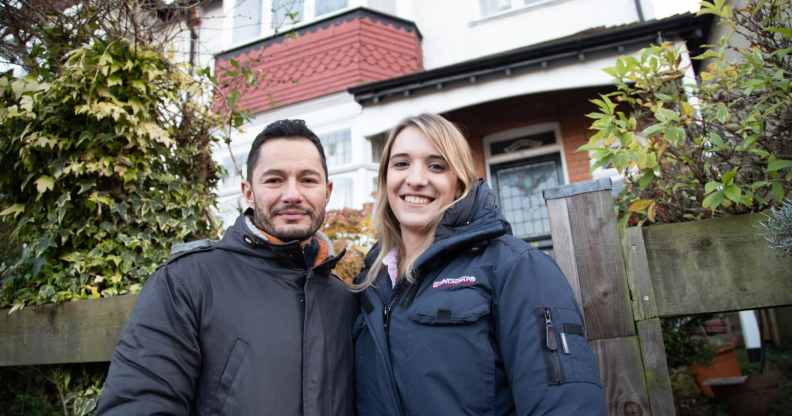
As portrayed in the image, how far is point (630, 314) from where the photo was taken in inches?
77.0

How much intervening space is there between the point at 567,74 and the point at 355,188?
3.67 meters

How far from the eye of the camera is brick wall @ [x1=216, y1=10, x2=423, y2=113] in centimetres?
944

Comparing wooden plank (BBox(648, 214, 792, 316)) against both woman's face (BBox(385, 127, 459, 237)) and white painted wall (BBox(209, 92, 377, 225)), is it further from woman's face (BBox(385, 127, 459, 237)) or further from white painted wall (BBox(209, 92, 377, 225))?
white painted wall (BBox(209, 92, 377, 225))

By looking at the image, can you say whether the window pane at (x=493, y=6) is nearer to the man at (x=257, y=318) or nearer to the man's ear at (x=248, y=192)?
the man at (x=257, y=318)

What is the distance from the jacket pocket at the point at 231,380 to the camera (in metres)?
1.72

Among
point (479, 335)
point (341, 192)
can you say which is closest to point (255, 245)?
point (479, 335)

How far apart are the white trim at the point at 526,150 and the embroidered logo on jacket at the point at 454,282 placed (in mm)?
7220

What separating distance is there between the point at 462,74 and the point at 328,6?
12.6 ft

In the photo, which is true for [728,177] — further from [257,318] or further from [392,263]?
[257,318]

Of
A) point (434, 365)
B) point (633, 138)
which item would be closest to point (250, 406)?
point (434, 365)

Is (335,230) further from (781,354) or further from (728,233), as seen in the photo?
(781,354)

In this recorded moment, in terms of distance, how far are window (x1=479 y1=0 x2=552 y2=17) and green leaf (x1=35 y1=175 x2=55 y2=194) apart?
859 centimetres

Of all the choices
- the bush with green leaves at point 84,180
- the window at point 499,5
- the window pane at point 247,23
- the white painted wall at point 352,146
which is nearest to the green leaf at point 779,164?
the bush with green leaves at point 84,180

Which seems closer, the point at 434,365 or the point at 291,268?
the point at 434,365
